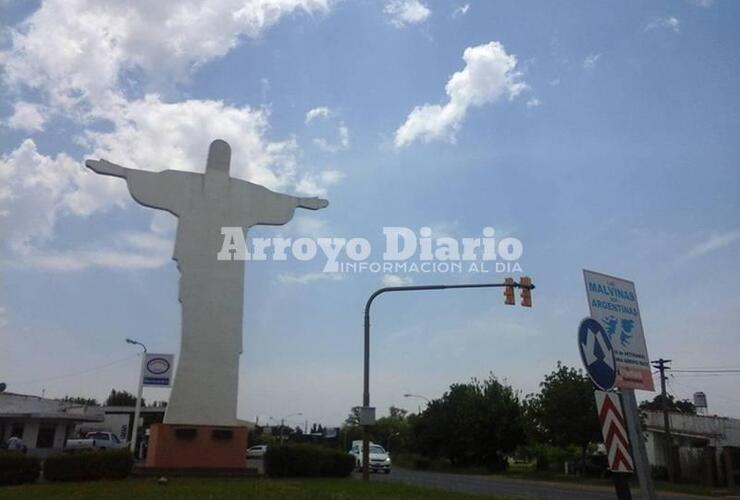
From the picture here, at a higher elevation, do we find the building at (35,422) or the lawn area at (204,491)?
the building at (35,422)

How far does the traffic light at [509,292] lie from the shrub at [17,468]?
13085 mm

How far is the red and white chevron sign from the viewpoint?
641cm

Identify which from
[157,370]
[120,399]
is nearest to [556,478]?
[157,370]

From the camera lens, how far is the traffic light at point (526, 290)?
17891mm

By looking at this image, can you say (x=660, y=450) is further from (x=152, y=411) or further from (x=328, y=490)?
(x=152, y=411)

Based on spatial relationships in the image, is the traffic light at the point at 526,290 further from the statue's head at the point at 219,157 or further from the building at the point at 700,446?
the building at the point at 700,446

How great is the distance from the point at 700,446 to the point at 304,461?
89.3ft

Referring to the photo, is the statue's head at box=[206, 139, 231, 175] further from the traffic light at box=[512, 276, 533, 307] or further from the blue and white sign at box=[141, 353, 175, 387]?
the blue and white sign at box=[141, 353, 175, 387]

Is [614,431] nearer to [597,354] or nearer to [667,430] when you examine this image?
[597,354]

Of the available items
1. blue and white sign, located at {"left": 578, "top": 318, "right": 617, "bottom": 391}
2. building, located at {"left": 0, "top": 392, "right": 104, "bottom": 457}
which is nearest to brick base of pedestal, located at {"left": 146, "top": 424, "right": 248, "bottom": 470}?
blue and white sign, located at {"left": 578, "top": 318, "right": 617, "bottom": 391}

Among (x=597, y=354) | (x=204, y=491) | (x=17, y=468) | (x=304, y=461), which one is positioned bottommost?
(x=204, y=491)

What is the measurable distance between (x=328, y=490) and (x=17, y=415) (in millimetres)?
35149

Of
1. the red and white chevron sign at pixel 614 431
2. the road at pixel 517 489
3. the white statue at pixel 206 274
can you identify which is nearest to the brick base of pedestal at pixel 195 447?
the white statue at pixel 206 274

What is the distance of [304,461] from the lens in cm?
2142
